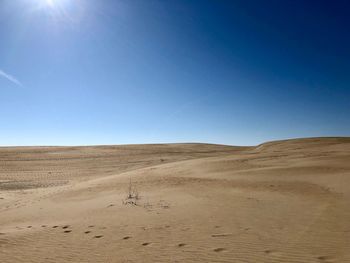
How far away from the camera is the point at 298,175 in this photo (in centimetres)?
1741

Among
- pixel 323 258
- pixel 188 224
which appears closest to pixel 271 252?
pixel 323 258

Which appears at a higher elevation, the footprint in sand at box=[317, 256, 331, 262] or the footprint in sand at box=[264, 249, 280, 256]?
the footprint in sand at box=[317, 256, 331, 262]

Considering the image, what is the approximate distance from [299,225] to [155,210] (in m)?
4.54

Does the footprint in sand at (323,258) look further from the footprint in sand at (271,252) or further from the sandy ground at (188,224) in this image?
the footprint in sand at (271,252)

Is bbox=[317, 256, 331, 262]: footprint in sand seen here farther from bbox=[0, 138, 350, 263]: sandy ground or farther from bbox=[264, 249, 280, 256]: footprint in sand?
bbox=[264, 249, 280, 256]: footprint in sand

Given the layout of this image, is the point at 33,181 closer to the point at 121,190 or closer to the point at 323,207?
the point at 121,190

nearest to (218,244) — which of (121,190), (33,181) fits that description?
(121,190)

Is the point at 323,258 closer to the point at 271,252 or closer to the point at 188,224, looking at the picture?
the point at 271,252

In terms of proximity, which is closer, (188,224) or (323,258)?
(323,258)

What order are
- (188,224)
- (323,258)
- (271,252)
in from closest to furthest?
(323,258) → (271,252) → (188,224)

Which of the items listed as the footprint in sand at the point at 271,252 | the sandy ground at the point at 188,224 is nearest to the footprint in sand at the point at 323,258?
the sandy ground at the point at 188,224

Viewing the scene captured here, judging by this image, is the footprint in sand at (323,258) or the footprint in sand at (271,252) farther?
the footprint in sand at (271,252)

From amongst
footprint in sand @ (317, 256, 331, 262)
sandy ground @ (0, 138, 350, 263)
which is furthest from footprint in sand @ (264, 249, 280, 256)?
footprint in sand @ (317, 256, 331, 262)

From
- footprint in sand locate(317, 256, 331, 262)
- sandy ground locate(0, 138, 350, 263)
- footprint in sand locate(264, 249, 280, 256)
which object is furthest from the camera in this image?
sandy ground locate(0, 138, 350, 263)
